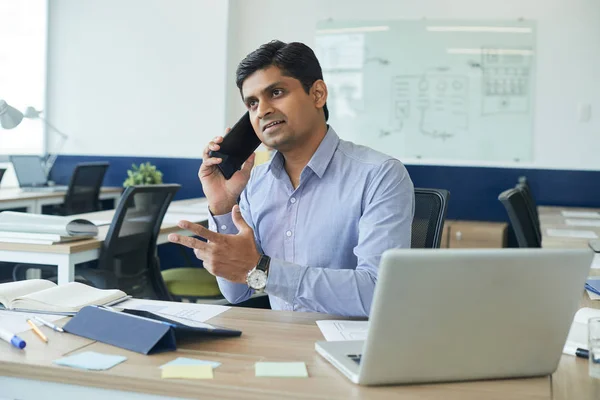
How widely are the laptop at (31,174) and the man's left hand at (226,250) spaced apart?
178 inches

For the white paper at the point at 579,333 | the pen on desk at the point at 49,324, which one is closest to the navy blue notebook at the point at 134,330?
the pen on desk at the point at 49,324

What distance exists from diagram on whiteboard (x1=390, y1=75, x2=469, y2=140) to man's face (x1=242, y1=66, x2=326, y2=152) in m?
3.91

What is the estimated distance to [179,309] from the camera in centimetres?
168

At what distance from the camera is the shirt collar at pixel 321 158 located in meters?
1.99

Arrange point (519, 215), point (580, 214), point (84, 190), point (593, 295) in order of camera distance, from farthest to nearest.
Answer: point (84, 190), point (580, 214), point (519, 215), point (593, 295)

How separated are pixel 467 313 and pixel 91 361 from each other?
62 centimetres

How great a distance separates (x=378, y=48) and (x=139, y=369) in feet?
16.4

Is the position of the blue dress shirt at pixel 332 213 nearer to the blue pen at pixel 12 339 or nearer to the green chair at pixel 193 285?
the blue pen at pixel 12 339

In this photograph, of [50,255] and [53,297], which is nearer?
[53,297]

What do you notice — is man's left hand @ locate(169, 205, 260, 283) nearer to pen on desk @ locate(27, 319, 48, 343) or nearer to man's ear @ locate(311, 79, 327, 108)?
pen on desk @ locate(27, 319, 48, 343)

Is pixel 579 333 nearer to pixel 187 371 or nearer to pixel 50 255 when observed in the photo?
pixel 187 371

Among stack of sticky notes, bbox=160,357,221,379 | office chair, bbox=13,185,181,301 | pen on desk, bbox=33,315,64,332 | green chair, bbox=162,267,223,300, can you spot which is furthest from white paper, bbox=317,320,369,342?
green chair, bbox=162,267,223,300

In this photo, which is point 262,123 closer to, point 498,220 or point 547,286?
point 547,286

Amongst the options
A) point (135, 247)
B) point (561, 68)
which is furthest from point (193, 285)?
point (561, 68)
